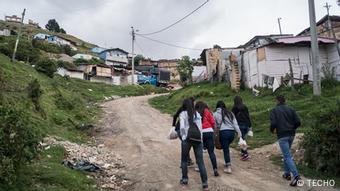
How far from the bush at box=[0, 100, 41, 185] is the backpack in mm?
2962

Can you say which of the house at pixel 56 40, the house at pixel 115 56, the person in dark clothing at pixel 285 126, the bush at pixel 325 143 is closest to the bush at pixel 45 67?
the bush at pixel 325 143

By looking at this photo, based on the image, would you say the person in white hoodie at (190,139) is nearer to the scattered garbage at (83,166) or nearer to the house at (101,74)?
the scattered garbage at (83,166)

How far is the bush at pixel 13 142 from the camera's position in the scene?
678cm

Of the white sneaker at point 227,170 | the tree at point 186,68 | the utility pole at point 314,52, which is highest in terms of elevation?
the tree at point 186,68

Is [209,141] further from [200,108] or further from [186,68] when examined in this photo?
[186,68]

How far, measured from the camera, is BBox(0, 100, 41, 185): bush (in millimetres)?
6777

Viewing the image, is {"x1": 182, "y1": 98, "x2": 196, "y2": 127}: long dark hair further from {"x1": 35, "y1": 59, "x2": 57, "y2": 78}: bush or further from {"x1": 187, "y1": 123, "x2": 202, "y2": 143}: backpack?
{"x1": 35, "y1": 59, "x2": 57, "y2": 78}: bush

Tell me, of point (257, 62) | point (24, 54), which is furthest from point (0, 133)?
point (24, 54)

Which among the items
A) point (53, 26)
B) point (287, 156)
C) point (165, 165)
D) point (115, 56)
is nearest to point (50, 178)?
point (165, 165)

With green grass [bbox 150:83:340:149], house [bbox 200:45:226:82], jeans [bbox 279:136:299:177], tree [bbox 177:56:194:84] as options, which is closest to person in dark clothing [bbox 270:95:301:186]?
jeans [bbox 279:136:299:177]

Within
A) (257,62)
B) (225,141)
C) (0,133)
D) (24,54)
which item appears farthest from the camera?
(24,54)

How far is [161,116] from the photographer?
2411 cm

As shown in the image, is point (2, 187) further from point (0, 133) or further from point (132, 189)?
point (132, 189)

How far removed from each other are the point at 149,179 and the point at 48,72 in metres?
29.6
